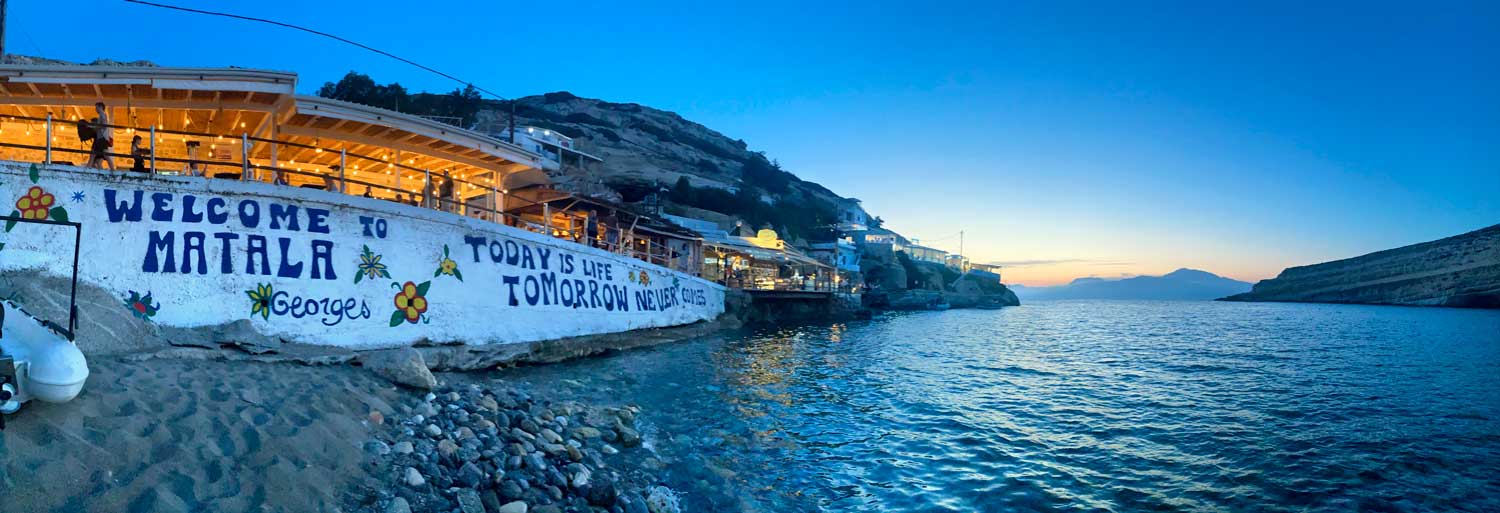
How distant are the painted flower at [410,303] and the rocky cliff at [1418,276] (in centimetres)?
12772

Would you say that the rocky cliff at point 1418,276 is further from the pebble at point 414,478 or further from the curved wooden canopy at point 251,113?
the pebble at point 414,478

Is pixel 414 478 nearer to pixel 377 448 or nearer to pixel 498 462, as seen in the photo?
pixel 377 448

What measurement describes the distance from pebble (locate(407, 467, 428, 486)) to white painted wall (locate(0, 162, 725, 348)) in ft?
19.8

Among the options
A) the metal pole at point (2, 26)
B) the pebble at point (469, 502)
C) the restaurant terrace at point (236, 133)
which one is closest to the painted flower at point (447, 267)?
the restaurant terrace at point (236, 133)

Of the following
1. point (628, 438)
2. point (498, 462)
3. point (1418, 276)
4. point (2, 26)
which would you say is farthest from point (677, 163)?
point (1418, 276)

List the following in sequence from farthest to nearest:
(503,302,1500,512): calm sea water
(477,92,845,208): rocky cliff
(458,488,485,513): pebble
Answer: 1. (477,92,845,208): rocky cliff
2. (503,302,1500,512): calm sea water
3. (458,488,485,513): pebble

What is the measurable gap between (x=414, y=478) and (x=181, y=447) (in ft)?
5.94

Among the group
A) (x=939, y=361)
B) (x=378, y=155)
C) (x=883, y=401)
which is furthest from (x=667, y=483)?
(x=939, y=361)

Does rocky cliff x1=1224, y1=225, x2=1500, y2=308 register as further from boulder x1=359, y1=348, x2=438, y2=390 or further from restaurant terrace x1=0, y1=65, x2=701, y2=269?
boulder x1=359, y1=348, x2=438, y2=390

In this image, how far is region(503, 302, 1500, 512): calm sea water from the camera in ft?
27.7

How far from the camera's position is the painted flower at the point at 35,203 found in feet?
31.8

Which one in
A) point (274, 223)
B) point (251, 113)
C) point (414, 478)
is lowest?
point (414, 478)

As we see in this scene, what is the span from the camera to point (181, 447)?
5.32m

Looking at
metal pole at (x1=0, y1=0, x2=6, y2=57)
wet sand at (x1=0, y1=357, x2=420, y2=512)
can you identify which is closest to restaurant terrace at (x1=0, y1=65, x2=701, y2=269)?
metal pole at (x1=0, y1=0, x2=6, y2=57)
